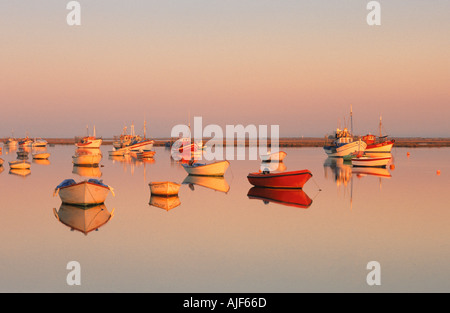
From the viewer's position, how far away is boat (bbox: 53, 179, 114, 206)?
1030 inches

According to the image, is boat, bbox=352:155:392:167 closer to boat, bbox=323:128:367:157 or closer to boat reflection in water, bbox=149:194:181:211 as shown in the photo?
boat, bbox=323:128:367:157

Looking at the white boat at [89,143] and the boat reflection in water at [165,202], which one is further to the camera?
the white boat at [89,143]

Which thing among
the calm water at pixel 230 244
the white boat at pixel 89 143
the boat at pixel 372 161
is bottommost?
the calm water at pixel 230 244

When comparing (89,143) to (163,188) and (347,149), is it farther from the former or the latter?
(163,188)

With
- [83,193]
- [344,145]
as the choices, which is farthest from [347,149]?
[83,193]

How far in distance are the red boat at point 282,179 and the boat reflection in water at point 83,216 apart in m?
14.1

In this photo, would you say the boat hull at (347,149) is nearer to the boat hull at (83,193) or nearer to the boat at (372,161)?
the boat at (372,161)

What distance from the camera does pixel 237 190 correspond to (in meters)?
37.9

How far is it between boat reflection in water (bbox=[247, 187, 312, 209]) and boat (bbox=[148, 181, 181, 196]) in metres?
5.92

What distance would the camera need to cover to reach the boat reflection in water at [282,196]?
3045 centimetres

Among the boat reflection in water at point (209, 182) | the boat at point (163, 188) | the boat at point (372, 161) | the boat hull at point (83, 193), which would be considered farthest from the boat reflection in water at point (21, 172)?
the boat at point (372, 161)
